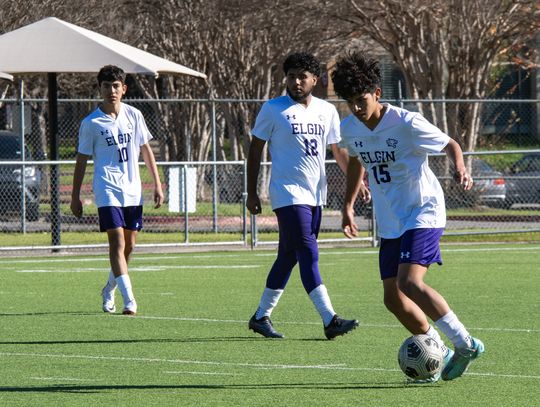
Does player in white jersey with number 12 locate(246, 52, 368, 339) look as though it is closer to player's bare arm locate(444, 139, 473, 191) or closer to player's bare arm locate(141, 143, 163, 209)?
player's bare arm locate(141, 143, 163, 209)

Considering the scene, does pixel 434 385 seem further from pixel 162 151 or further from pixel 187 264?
pixel 162 151

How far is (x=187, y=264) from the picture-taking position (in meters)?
18.9

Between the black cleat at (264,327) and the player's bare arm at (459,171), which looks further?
the black cleat at (264,327)

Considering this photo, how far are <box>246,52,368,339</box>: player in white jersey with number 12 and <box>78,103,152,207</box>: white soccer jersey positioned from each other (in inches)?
75.3

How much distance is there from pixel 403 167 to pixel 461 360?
47.9 inches

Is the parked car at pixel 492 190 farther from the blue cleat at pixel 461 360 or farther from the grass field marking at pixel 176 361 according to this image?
the blue cleat at pixel 461 360

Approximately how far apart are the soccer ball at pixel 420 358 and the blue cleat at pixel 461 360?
6 centimetres

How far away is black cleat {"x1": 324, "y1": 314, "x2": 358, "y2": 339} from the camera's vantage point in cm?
1019

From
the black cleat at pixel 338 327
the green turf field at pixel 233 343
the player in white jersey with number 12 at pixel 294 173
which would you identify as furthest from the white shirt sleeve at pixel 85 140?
the black cleat at pixel 338 327

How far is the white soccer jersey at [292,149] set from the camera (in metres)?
10.6

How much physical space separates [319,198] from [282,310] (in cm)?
227

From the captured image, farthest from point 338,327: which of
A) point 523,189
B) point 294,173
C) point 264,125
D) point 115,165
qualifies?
point 523,189

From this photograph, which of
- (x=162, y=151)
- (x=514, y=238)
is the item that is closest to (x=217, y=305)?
(x=514, y=238)

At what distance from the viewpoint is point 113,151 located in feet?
40.2
